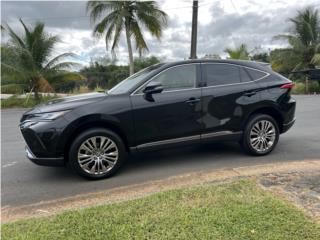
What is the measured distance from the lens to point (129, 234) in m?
3.11

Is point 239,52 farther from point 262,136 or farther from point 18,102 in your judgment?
point 262,136

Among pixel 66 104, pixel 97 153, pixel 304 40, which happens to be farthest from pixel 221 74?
pixel 304 40

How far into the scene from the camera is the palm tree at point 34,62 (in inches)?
741

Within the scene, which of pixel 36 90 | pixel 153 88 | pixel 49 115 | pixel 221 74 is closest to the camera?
pixel 49 115

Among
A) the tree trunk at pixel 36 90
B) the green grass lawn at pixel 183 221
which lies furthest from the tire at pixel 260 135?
the tree trunk at pixel 36 90

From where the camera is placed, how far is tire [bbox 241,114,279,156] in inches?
228

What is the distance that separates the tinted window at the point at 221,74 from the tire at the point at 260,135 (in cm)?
78

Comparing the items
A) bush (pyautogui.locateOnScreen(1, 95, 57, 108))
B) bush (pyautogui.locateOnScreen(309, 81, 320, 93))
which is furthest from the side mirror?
bush (pyautogui.locateOnScreen(309, 81, 320, 93))

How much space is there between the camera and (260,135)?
5.89 m

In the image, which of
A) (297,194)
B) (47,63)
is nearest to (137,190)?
(297,194)

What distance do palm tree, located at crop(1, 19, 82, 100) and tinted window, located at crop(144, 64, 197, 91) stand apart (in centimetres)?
1562

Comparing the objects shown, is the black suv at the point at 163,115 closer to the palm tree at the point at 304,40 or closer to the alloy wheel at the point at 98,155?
the alloy wheel at the point at 98,155

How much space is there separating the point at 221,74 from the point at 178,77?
0.80 m

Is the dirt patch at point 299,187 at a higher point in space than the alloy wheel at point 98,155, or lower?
lower
